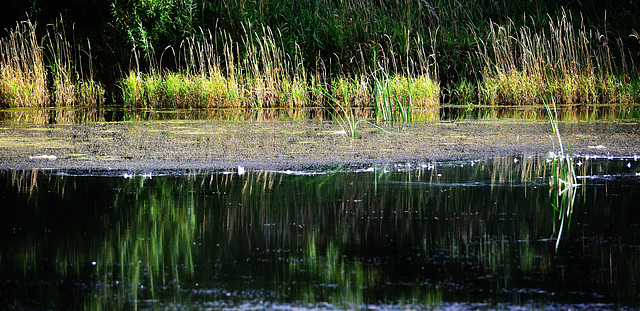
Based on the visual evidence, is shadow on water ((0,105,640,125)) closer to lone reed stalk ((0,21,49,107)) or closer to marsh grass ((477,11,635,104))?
lone reed stalk ((0,21,49,107))

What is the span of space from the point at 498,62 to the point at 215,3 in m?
5.09

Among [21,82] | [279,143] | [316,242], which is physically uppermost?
[21,82]

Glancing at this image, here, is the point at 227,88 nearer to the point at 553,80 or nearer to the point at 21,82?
the point at 21,82

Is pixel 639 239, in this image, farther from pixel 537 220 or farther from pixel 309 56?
pixel 309 56

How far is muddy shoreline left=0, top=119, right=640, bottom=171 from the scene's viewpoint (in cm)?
537

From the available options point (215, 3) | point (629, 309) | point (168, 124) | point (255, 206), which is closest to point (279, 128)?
point (168, 124)

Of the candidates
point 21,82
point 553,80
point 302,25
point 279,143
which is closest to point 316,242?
point 279,143

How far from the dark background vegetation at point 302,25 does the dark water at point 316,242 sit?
8.38 m

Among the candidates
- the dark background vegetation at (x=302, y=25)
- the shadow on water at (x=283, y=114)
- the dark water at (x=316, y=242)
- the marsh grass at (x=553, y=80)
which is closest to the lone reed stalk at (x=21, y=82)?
the shadow on water at (x=283, y=114)

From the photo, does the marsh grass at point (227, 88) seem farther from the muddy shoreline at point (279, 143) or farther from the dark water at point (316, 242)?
the dark water at point (316, 242)

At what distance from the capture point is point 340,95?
11258 mm

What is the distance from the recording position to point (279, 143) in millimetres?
6387

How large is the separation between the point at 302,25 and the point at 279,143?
7.97m

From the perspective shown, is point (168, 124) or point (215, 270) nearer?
point (215, 270)
